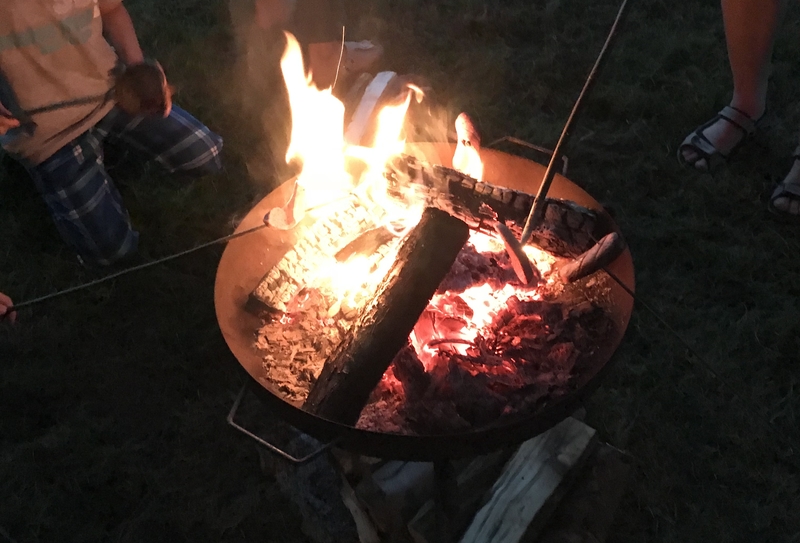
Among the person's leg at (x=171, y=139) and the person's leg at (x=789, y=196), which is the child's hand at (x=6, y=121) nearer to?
the person's leg at (x=171, y=139)

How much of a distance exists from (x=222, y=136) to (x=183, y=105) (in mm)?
405

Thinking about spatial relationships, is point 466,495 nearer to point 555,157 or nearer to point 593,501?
point 593,501

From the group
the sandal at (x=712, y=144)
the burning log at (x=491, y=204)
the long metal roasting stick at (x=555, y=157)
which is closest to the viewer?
the long metal roasting stick at (x=555, y=157)

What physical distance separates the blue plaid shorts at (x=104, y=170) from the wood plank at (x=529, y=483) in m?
2.06

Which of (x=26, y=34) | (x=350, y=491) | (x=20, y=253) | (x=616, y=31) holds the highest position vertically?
(x=616, y=31)

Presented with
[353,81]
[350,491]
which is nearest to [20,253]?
[353,81]

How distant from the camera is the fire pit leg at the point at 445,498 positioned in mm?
1614

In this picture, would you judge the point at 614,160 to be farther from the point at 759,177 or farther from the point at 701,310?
the point at 701,310

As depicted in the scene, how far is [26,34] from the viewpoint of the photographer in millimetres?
2355

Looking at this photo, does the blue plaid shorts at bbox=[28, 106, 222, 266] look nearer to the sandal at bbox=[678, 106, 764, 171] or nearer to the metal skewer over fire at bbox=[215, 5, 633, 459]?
the metal skewer over fire at bbox=[215, 5, 633, 459]

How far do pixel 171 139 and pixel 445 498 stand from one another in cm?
230

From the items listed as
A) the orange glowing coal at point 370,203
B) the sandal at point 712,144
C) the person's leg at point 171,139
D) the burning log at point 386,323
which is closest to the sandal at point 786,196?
the sandal at point 712,144

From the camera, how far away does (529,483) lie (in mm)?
1863

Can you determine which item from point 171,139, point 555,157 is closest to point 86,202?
point 171,139
